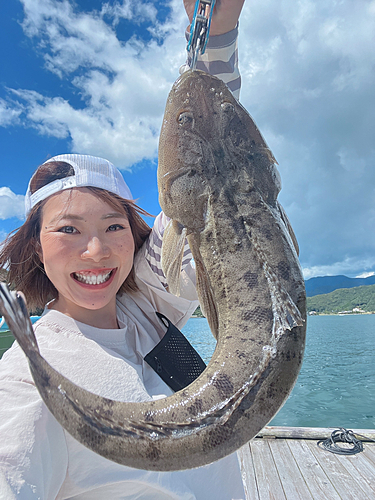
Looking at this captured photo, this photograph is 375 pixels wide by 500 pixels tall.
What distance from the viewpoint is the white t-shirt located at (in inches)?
58.6

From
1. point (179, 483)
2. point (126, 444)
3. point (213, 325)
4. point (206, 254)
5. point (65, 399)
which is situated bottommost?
point (179, 483)

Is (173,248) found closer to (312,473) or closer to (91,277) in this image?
(91,277)

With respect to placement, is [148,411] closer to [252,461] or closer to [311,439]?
[252,461]

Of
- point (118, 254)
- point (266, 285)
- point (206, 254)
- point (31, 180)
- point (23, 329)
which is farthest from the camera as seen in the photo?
point (31, 180)

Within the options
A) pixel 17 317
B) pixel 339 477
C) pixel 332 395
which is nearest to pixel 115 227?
pixel 17 317

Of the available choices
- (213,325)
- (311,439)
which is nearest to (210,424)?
(213,325)

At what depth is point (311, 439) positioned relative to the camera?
6.44 m

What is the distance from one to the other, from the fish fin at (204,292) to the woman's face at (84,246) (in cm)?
65

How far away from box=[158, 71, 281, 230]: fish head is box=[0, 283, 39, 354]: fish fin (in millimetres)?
854

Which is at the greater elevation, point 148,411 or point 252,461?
point 148,411

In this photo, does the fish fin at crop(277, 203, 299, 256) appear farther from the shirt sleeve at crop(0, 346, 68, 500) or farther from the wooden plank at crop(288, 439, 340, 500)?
the wooden plank at crop(288, 439, 340, 500)

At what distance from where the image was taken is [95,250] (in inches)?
77.2

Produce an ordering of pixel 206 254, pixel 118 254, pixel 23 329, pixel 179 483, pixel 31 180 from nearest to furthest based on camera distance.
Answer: pixel 23 329 < pixel 206 254 < pixel 179 483 < pixel 118 254 < pixel 31 180

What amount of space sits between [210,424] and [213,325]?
48 cm
